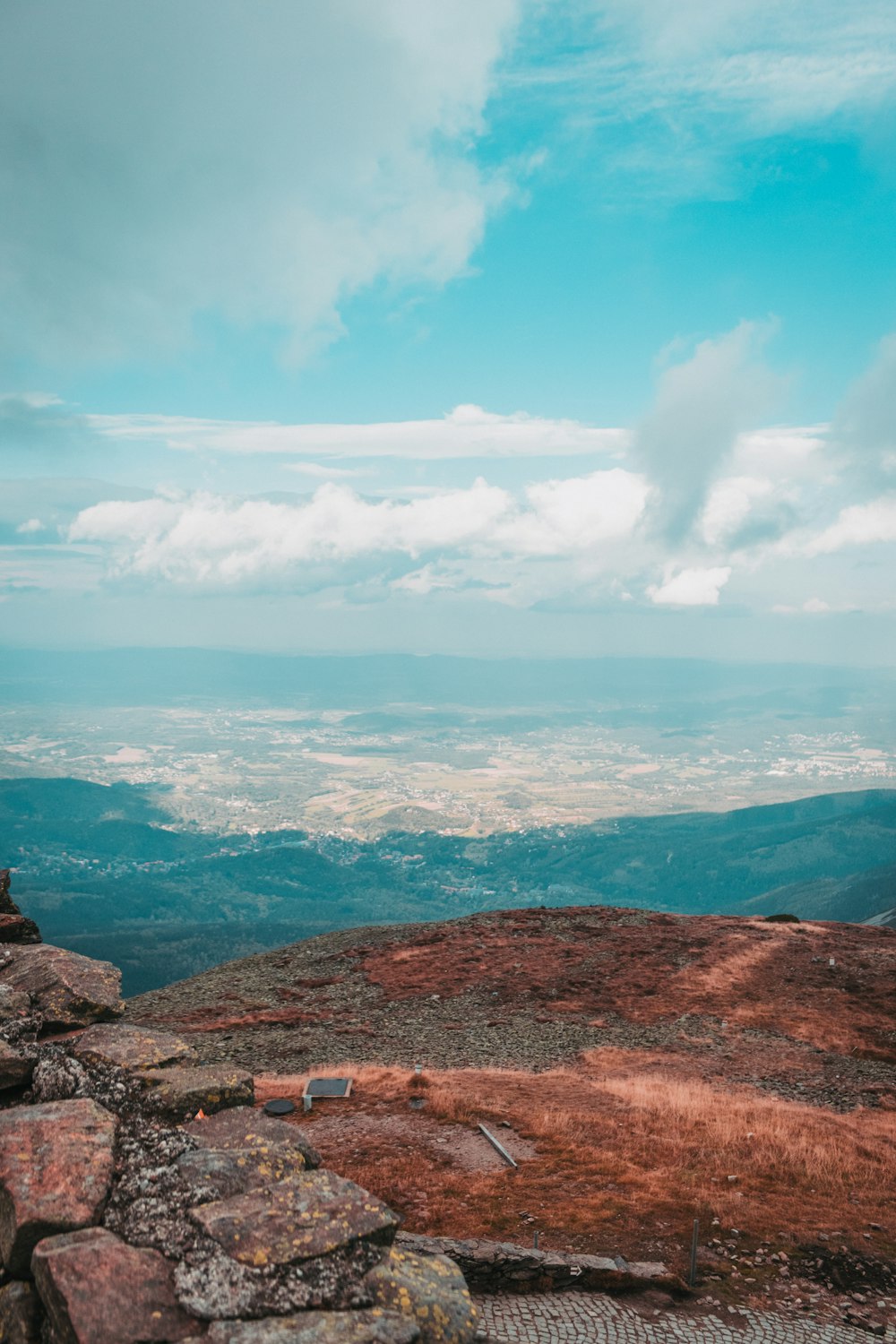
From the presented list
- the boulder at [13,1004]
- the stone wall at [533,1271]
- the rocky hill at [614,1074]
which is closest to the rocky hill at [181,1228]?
the boulder at [13,1004]

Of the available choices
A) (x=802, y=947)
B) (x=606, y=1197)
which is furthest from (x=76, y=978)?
(x=802, y=947)

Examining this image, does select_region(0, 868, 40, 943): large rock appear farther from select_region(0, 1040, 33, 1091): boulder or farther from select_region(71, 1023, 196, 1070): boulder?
select_region(0, 1040, 33, 1091): boulder

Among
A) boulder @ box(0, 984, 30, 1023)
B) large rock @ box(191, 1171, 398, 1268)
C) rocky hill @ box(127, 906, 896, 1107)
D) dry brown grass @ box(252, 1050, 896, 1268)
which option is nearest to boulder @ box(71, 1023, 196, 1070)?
boulder @ box(0, 984, 30, 1023)

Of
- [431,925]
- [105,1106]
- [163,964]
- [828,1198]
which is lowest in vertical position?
[163,964]

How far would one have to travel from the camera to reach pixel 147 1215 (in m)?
8.05

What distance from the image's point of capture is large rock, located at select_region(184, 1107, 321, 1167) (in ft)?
31.0

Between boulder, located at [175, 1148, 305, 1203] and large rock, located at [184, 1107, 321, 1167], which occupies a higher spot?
boulder, located at [175, 1148, 305, 1203]

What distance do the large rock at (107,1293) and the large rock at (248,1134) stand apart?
2004mm

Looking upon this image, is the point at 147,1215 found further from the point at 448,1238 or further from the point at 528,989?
the point at 528,989

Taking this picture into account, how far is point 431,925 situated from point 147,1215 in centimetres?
5190

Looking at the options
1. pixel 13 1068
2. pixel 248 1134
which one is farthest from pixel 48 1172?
pixel 13 1068

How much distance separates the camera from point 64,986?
13133 millimetres

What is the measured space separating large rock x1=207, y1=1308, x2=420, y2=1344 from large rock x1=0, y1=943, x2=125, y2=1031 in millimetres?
7387

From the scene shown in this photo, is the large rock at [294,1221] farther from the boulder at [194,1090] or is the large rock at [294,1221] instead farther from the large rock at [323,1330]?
the boulder at [194,1090]
